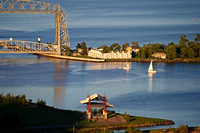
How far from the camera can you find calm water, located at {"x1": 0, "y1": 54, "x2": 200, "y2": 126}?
19.4 meters

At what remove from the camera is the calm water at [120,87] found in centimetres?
1944

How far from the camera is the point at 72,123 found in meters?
15.0

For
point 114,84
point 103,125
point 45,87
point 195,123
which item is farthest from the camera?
point 114,84

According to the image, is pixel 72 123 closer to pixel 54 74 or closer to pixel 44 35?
pixel 54 74

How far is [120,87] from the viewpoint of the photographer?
84.7 ft

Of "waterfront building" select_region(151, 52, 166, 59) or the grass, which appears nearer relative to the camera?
the grass

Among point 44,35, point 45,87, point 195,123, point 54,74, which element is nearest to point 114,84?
point 45,87

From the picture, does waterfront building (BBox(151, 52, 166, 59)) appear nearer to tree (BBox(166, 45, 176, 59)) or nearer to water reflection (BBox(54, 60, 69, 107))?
tree (BBox(166, 45, 176, 59))

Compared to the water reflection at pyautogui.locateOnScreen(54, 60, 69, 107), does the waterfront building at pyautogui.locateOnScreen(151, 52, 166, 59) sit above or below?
above

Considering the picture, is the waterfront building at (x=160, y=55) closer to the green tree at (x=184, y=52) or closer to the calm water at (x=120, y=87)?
the green tree at (x=184, y=52)

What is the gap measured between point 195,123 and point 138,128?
2771 mm

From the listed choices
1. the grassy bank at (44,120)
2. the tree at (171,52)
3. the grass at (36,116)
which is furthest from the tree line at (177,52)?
the grass at (36,116)

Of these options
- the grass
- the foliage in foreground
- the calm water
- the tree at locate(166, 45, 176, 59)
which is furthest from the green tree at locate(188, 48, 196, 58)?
the grass

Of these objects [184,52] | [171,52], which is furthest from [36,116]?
[184,52]
